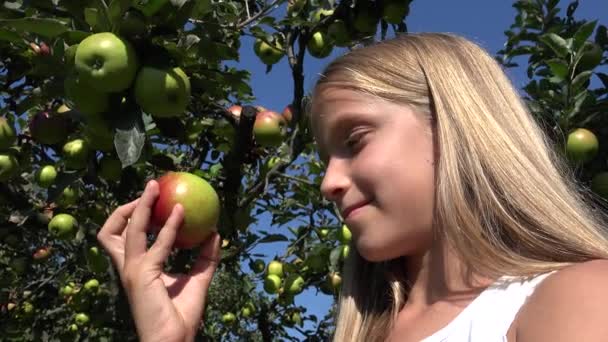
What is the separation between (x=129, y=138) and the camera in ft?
5.90

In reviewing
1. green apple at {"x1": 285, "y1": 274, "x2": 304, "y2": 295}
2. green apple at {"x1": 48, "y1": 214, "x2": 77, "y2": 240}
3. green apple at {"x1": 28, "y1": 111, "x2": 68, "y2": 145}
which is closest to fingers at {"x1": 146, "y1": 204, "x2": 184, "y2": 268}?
green apple at {"x1": 28, "y1": 111, "x2": 68, "y2": 145}

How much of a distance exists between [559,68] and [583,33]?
17 centimetres

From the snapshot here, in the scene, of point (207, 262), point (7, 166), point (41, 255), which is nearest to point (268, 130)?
point (7, 166)

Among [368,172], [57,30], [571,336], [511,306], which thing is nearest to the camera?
[571,336]

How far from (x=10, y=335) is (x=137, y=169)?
2.67 m

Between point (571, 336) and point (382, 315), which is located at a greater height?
point (571, 336)

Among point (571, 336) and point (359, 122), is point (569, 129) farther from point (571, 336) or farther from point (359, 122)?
point (571, 336)

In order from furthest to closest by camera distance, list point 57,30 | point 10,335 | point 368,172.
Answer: point 10,335 → point 57,30 → point 368,172

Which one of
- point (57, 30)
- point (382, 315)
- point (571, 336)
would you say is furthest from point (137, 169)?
point (571, 336)

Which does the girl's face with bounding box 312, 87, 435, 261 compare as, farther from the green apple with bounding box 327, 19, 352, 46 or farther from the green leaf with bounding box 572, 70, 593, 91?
the green leaf with bounding box 572, 70, 593, 91

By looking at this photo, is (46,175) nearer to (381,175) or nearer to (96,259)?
(96,259)

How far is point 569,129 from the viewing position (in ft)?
9.70

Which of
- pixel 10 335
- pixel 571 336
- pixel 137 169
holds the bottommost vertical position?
pixel 10 335

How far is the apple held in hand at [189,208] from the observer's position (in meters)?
1.80
